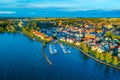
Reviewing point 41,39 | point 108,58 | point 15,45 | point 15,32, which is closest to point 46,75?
point 108,58

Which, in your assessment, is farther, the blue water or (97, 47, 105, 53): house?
(97, 47, 105, 53): house

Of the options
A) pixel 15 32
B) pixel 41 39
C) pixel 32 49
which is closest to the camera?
pixel 32 49

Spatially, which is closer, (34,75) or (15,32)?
(34,75)

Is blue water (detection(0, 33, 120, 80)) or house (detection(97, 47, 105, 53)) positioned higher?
house (detection(97, 47, 105, 53))

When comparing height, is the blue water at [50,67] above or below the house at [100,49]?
below

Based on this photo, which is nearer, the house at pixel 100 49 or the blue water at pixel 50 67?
the blue water at pixel 50 67

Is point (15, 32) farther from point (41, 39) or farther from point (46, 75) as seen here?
point (46, 75)

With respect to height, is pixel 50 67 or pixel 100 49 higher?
pixel 100 49

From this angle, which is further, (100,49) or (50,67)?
(100,49)
